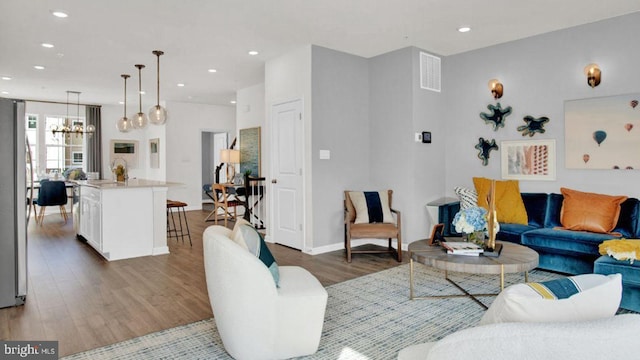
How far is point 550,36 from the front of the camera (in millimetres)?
4742

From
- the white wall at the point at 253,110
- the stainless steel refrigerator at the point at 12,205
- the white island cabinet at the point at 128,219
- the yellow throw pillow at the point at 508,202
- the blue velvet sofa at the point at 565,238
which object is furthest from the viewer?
the white wall at the point at 253,110

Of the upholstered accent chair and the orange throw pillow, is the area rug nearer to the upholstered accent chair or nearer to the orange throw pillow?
the orange throw pillow

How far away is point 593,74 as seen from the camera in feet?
14.4

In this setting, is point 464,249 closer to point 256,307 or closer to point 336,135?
point 256,307

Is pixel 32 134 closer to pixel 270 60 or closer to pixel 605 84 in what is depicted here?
pixel 270 60

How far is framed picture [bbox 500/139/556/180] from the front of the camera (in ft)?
15.7

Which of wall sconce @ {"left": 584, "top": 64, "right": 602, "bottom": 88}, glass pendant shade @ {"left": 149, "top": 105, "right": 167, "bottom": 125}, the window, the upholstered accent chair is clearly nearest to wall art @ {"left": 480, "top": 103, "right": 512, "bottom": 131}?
wall sconce @ {"left": 584, "top": 64, "right": 602, "bottom": 88}

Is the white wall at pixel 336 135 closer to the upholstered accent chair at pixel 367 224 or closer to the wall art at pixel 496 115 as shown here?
the upholstered accent chair at pixel 367 224

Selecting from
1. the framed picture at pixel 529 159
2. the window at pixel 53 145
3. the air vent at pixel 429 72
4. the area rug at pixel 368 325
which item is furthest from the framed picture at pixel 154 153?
the framed picture at pixel 529 159

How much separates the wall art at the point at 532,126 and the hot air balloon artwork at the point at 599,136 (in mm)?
Answer: 539

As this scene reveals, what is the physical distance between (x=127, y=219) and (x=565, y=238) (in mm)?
4941

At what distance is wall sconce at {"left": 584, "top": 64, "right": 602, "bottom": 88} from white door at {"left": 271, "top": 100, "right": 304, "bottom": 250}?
336 centimetres

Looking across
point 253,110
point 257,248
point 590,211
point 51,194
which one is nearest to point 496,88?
point 590,211

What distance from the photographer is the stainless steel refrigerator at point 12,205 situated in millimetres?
3314
